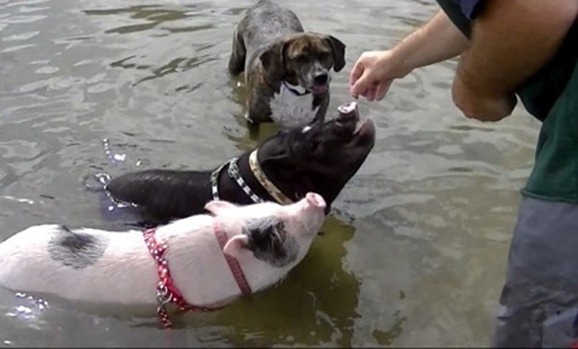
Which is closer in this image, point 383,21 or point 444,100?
point 444,100

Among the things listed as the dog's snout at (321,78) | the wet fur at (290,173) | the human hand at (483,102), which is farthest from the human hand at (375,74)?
the dog's snout at (321,78)

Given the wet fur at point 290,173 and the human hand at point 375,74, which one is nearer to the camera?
the human hand at point 375,74

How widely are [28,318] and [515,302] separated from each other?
2112 millimetres

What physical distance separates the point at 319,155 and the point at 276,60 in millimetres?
1630

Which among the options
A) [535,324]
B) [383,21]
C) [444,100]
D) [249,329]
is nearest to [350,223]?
[249,329]

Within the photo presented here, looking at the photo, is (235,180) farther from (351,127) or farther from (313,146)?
(351,127)

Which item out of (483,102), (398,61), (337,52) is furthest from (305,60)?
(483,102)

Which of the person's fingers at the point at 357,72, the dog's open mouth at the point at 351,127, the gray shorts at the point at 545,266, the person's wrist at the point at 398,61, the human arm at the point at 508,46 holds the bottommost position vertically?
the dog's open mouth at the point at 351,127

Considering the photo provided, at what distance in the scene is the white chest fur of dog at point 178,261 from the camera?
154 inches

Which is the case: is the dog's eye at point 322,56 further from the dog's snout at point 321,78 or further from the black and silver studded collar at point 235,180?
the black and silver studded collar at point 235,180

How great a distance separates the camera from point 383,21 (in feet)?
25.5

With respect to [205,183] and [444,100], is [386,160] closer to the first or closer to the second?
[444,100]

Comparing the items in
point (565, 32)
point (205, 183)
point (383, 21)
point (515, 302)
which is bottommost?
point (383, 21)

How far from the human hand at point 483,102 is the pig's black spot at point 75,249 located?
5.47 feet
